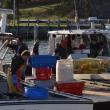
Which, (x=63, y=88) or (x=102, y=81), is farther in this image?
(x=102, y=81)

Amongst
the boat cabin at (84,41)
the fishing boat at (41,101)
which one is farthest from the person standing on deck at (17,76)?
the boat cabin at (84,41)

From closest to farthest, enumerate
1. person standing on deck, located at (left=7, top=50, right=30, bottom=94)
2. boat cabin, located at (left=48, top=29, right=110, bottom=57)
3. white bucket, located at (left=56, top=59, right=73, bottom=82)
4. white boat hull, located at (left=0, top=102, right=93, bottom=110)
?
white boat hull, located at (left=0, top=102, right=93, bottom=110) → person standing on deck, located at (left=7, top=50, right=30, bottom=94) → white bucket, located at (left=56, top=59, right=73, bottom=82) → boat cabin, located at (left=48, top=29, right=110, bottom=57)

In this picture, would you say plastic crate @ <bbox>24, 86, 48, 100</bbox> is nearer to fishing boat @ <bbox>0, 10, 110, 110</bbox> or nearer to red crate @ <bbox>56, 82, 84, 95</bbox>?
fishing boat @ <bbox>0, 10, 110, 110</bbox>

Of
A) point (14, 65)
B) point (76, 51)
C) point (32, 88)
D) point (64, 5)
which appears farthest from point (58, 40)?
point (64, 5)

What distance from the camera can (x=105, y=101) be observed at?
1389 cm

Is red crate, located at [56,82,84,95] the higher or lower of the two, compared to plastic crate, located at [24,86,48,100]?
lower

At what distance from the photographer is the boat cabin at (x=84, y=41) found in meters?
22.2

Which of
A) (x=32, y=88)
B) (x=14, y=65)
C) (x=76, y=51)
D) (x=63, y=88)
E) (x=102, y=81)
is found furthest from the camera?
(x=76, y=51)

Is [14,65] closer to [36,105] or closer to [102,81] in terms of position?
[36,105]

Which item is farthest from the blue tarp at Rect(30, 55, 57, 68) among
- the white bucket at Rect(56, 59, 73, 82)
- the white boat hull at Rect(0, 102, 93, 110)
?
the white boat hull at Rect(0, 102, 93, 110)

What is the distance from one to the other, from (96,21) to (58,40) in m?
7.75

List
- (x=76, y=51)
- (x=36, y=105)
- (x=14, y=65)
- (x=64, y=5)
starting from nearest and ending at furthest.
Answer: (x=36, y=105), (x=14, y=65), (x=76, y=51), (x=64, y=5)

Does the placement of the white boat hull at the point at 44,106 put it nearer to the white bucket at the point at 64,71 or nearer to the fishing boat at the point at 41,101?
the fishing boat at the point at 41,101

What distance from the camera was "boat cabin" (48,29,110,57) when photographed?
72.7 ft
